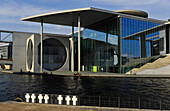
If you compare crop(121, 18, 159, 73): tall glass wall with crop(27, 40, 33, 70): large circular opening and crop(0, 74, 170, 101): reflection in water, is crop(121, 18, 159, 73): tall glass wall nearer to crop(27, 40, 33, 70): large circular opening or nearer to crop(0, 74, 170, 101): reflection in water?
crop(0, 74, 170, 101): reflection in water

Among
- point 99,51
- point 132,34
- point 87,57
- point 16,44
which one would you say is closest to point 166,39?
point 132,34

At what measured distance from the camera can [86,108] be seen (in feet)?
36.4

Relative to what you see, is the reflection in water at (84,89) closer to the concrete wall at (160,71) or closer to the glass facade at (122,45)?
the concrete wall at (160,71)

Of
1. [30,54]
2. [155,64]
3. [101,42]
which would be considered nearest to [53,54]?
[30,54]

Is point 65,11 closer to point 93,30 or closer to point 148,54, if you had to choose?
point 93,30

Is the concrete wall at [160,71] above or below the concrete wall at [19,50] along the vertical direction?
below

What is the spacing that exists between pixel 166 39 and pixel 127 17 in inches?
691

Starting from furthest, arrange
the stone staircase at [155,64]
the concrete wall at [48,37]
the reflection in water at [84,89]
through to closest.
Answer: the concrete wall at [48,37]
the stone staircase at [155,64]
the reflection in water at [84,89]

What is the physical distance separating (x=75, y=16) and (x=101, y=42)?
1120 cm

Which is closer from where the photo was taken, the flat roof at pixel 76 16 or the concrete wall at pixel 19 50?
the flat roof at pixel 76 16

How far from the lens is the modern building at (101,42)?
154ft

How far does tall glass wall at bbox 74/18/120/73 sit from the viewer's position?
4789 centimetres

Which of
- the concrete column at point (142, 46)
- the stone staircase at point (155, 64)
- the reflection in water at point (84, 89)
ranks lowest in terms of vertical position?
the reflection in water at point (84, 89)

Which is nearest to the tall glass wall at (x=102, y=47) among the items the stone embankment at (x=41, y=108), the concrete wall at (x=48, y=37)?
the concrete wall at (x=48, y=37)
